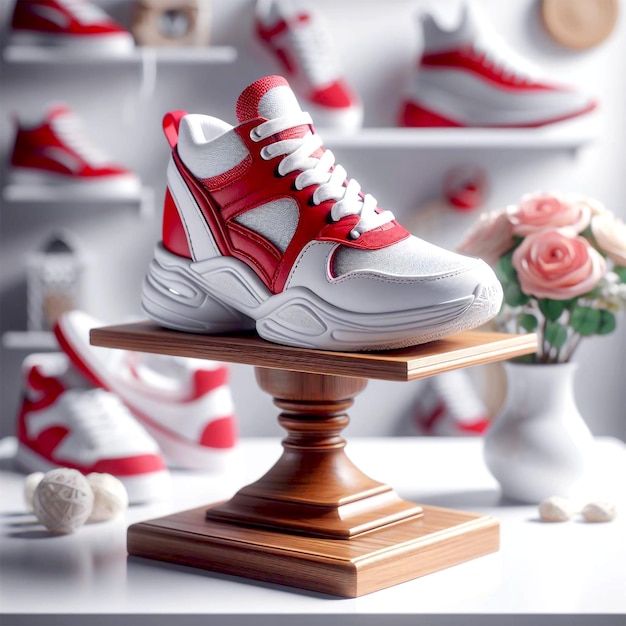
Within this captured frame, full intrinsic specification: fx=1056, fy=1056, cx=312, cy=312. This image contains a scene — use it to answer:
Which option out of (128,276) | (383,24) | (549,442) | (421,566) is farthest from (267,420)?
(421,566)

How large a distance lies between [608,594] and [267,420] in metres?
1.77

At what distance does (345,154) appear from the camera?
2.50 meters

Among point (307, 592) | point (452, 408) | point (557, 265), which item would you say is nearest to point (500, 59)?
point (452, 408)

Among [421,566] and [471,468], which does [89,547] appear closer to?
[421,566]

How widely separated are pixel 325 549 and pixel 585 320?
43 cm

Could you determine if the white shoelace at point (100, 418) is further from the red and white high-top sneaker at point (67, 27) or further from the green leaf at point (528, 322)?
the red and white high-top sneaker at point (67, 27)

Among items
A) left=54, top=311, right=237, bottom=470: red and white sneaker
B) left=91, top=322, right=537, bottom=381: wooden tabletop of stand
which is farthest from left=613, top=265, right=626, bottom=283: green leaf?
left=54, top=311, right=237, bottom=470: red and white sneaker

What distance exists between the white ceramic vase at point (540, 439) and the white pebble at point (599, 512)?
0.25 ft

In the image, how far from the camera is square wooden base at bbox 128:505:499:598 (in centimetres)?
82

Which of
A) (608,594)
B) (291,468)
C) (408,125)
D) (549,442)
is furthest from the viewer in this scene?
(408,125)

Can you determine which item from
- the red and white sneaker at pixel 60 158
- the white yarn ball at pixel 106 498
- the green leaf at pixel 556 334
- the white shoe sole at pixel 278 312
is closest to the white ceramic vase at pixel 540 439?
the green leaf at pixel 556 334

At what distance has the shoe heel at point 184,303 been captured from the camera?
0.93 metres

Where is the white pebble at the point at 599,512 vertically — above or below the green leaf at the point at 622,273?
below

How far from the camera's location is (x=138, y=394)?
128 centimetres
